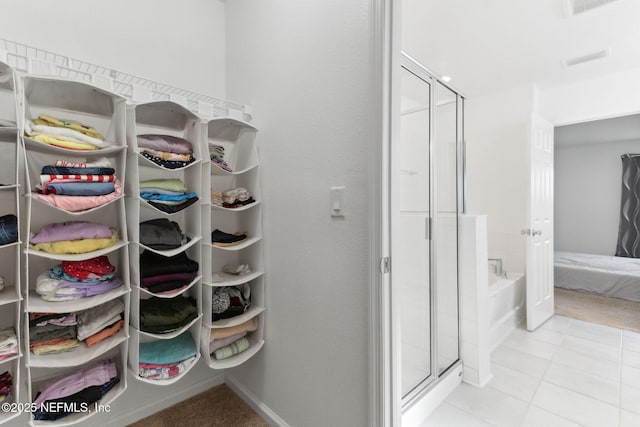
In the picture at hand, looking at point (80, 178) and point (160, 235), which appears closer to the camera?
point (80, 178)

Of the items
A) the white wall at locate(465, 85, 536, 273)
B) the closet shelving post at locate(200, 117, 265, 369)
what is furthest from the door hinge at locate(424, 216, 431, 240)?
the white wall at locate(465, 85, 536, 273)

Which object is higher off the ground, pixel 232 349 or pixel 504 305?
pixel 232 349

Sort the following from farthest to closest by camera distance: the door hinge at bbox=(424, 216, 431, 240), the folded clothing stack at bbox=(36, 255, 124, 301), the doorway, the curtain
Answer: the curtain
the doorway
the door hinge at bbox=(424, 216, 431, 240)
the folded clothing stack at bbox=(36, 255, 124, 301)

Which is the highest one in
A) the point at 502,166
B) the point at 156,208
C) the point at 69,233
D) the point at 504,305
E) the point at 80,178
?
the point at 502,166

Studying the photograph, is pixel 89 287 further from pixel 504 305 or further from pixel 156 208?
pixel 504 305

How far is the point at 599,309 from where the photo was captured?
3.29m

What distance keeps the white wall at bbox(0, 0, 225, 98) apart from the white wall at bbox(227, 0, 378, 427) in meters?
0.24

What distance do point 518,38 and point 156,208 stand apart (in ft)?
9.62

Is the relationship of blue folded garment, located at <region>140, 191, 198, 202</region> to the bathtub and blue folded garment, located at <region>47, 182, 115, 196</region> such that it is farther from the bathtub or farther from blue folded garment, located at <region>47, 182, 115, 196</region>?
the bathtub

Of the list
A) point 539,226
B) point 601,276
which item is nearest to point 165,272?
point 539,226

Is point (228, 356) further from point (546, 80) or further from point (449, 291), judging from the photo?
point (546, 80)

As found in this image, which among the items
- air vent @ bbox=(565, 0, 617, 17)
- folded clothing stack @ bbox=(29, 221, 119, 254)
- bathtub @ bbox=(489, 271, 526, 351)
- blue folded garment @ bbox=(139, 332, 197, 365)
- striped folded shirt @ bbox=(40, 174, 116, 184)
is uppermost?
air vent @ bbox=(565, 0, 617, 17)

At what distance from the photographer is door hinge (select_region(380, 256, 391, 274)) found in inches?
43.1

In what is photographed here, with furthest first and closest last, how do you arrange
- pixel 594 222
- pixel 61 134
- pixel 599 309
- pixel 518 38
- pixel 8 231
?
1. pixel 594 222
2. pixel 599 309
3. pixel 518 38
4. pixel 61 134
5. pixel 8 231
